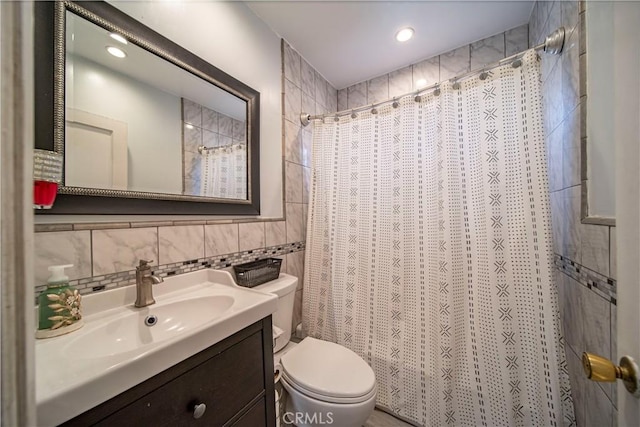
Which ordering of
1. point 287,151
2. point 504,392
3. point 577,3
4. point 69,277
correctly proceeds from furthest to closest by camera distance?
point 287,151 < point 504,392 < point 577,3 < point 69,277

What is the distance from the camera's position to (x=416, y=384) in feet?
4.07

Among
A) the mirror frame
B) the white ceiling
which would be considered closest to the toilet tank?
the mirror frame

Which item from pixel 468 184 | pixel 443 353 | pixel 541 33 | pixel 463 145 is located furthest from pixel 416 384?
pixel 541 33

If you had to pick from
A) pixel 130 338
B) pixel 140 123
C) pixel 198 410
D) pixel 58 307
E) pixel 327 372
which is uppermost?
pixel 140 123

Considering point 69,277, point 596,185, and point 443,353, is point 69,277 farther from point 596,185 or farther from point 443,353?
point 596,185

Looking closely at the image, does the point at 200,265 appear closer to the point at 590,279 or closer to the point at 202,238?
the point at 202,238

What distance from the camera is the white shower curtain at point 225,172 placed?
114cm

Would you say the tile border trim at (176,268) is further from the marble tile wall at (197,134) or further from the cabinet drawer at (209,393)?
the cabinet drawer at (209,393)

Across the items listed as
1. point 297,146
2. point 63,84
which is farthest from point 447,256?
point 63,84

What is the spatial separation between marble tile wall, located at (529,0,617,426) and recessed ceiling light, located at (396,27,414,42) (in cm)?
68

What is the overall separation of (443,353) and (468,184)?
2.90 feet

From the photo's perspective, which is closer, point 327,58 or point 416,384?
point 416,384

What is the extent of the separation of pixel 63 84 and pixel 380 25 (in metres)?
1.64

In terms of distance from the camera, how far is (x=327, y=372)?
43.0 inches
